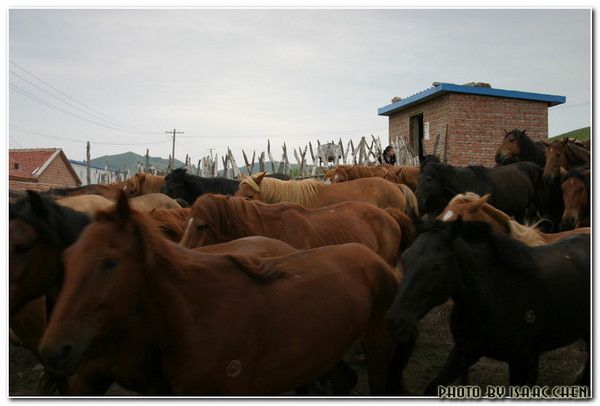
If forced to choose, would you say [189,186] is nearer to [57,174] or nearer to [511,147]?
[511,147]

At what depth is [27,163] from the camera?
37.6 meters

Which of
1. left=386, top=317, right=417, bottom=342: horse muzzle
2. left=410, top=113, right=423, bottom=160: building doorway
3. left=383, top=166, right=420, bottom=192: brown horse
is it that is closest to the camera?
left=386, top=317, right=417, bottom=342: horse muzzle

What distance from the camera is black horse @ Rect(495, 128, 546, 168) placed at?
12.4 m

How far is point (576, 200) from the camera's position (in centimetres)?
827

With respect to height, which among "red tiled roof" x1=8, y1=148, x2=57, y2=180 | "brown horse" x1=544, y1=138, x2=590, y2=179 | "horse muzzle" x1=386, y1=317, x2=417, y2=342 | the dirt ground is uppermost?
"red tiled roof" x1=8, y1=148, x2=57, y2=180

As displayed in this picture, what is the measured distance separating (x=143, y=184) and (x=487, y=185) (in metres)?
6.70

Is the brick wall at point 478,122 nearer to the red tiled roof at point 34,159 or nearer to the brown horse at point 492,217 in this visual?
the brown horse at point 492,217

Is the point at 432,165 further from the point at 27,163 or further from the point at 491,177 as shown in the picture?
the point at 27,163

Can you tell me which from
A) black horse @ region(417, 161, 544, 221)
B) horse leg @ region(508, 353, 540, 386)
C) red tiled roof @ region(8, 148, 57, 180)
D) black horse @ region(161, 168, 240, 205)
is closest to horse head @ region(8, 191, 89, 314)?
horse leg @ region(508, 353, 540, 386)

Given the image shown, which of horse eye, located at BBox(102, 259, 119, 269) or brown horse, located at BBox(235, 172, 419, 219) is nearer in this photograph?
horse eye, located at BBox(102, 259, 119, 269)

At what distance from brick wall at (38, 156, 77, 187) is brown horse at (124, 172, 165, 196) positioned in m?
28.0

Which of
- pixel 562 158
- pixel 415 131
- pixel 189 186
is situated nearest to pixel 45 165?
pixel 415 131

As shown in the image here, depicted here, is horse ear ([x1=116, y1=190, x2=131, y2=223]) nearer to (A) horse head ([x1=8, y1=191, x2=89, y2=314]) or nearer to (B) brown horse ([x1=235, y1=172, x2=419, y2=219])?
(A) horse head ([x1=8, y1=191, x2=89, y2=314])

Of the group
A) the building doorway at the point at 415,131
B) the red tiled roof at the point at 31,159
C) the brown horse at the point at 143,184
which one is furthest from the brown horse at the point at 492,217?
the red tiled roof at the point at 31,159
